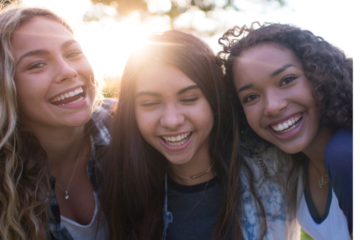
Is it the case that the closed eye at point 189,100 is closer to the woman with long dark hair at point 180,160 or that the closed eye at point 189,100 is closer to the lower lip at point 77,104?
the woman with long dark hair at point 180,160

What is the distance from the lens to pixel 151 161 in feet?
7.55

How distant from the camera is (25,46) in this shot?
1961 millimetres

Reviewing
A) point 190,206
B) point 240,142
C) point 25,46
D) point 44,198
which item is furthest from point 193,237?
point 25,46

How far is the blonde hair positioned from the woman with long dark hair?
1.79ft

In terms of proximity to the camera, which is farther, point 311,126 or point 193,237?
point 193,237

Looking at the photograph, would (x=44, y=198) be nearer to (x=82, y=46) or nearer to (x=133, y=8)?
(x=82, y=46)

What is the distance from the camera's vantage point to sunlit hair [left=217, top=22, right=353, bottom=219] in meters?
1.72


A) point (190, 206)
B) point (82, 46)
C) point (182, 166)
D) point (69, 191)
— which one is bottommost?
point (69, 191)

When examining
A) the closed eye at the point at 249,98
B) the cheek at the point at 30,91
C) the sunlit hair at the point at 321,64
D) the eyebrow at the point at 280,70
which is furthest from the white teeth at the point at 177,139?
the cheek at the point at 30,91

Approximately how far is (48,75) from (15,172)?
0.84 metres

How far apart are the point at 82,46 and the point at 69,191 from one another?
148cm

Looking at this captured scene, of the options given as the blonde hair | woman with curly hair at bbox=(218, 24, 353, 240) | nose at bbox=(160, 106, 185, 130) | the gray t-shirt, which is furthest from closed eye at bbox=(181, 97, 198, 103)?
the blonde hair

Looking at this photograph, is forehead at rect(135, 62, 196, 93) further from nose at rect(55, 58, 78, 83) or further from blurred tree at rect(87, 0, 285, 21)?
blurred tree at rect(87, 0, 285, 21)

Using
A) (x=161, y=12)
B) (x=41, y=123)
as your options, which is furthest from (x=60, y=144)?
(x=161, y=12)
